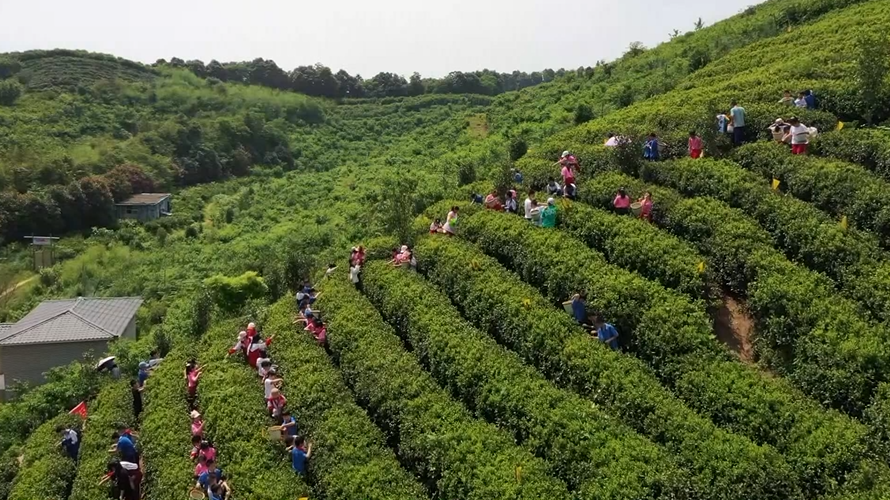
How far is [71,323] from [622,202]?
22.3 metres

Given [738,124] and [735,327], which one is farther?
[738,124]

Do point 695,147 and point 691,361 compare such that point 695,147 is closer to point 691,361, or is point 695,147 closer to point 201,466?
point 691,361

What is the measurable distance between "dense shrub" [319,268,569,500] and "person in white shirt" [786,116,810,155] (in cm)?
1168

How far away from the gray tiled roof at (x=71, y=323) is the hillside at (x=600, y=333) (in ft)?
6.52

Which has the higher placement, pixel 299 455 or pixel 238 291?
pixel 238 291

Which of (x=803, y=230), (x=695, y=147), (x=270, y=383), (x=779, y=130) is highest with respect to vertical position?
(x=779, y=130)

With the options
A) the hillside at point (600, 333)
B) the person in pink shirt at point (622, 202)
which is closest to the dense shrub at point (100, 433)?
the hillside at point (600, 333)

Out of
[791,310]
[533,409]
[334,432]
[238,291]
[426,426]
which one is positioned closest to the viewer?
[533,409]

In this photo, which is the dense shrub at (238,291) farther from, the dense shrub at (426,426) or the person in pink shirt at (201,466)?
the person in pink shirt at (201,466)

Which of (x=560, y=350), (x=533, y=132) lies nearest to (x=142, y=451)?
(x=560, y=350)

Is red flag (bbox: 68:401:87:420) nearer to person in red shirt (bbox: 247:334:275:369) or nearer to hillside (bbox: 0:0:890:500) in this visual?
hillside (bbox: 0:0:890:500)

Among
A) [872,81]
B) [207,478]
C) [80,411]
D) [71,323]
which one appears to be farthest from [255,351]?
[872,81]

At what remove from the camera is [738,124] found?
20.4 metres

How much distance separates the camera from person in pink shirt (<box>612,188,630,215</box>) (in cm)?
1872
